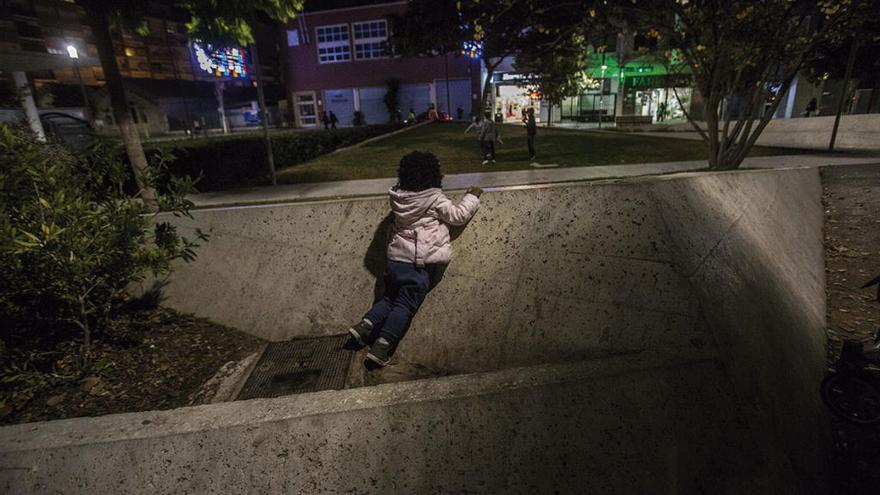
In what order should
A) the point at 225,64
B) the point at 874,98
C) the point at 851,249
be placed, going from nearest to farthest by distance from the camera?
the point at 851,249 < the point at 874,98 < the point at 225,64

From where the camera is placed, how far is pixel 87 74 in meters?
36.2

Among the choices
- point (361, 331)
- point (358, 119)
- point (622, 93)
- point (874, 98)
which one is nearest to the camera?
point (361, 331)

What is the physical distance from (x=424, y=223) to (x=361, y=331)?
1026 mm

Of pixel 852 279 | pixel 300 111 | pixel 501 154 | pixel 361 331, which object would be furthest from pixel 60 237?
pixel 300 111

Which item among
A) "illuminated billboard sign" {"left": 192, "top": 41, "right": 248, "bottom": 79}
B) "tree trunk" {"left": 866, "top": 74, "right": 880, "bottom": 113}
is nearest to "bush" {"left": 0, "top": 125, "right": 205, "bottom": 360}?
"tree trunk" {"left": 866, "top": 74, "right": 880, "bottom": 113}

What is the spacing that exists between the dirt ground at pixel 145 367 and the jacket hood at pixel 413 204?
188 centimetres

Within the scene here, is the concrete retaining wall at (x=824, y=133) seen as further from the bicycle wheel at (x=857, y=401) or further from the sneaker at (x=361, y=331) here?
the sneaker at (x=361, y=331)

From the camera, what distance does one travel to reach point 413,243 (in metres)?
3.31

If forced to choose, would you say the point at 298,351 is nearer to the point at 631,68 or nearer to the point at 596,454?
the point at 596,454

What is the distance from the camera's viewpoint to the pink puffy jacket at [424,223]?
3301mm

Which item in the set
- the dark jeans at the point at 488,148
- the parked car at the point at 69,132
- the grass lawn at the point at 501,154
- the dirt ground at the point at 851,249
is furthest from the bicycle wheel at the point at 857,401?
the dark jeans at the point at 488,148

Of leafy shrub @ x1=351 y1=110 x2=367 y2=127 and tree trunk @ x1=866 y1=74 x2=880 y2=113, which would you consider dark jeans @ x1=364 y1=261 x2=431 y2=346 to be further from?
leafy shrub @ x1=351 y1=110 x2=367 y2=127

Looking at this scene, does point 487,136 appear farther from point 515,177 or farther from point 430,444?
point 430,444

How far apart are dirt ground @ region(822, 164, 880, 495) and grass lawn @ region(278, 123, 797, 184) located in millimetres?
5388
